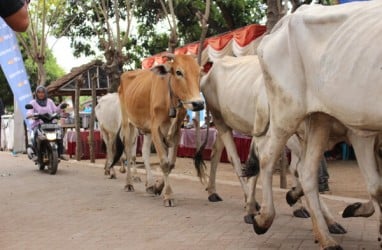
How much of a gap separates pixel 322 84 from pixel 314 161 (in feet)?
2.77

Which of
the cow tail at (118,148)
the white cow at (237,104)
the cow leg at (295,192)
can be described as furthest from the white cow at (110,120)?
the cow leg at (295,192)

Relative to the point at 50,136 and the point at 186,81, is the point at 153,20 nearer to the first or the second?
the point at 50,136

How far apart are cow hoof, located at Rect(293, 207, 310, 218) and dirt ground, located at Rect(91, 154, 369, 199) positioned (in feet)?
6.39

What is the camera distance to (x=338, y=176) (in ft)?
35.5

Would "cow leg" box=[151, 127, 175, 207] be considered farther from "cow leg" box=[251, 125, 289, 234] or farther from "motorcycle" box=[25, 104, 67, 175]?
"motorcycle" box=[25, 104, 67, 175]

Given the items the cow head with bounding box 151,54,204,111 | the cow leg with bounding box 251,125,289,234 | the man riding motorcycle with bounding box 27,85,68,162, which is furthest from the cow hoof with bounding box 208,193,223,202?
the man riding motorcycle with bounding box 27,85,68,162

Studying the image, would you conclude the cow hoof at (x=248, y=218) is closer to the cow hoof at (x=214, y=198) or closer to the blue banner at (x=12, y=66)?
the cow hoof at (x=214, y=198)

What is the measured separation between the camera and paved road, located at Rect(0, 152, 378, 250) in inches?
197

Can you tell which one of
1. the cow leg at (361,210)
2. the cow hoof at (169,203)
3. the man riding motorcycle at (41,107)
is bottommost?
the cow hoof at (169,203)

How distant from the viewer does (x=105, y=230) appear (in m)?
5.69

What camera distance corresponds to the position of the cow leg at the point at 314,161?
4.37m

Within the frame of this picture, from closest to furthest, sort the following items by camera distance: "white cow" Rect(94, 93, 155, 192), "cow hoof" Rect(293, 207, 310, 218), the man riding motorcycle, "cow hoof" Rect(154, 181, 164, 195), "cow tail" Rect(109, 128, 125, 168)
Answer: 1. "cow hoof" Rect(293, 207, 310, 218)
2. "cow hoof" Rect(154, 181, 164, 195)
3. "cow tail" Rect(109, 128, 125, 168)
4. "white cow" Rect(94, 93, 155, 192)
5. the man riding motorcycle

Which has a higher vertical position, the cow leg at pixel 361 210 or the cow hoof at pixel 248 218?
the cow leg at pixel 361 210

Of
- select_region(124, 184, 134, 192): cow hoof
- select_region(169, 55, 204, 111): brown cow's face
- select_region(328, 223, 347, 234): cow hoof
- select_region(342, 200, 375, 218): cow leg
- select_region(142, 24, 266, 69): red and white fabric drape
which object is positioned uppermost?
select_region(142, 24, 266, 69): red and white fabric drape
